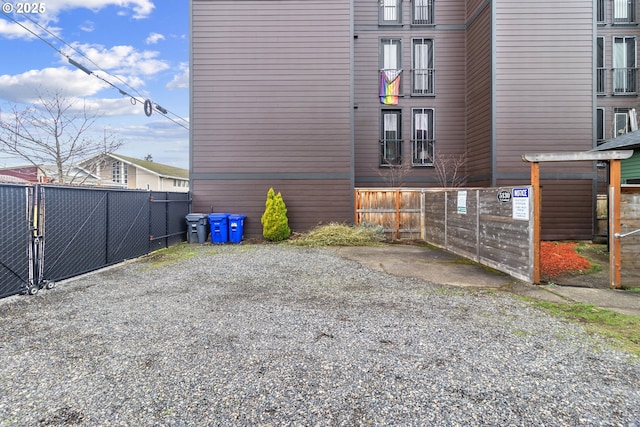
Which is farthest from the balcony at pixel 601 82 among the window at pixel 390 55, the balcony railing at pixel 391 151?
the balcony railing at pixel 391 151

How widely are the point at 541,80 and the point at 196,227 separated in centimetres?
1205

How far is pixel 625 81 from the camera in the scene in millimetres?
12430

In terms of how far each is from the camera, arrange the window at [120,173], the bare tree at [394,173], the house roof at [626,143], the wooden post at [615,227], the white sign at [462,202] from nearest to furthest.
A: 1. the wooden post at [615,227]
2. the white sign at [462,202]
3. the house roof at [626,143]
4. the bare tree at [394,173]
5. the window at [120,173]

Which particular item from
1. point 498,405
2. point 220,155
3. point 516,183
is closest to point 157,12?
point 220,155

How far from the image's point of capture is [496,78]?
424 inches

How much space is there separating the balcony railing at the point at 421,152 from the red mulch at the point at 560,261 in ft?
16.8

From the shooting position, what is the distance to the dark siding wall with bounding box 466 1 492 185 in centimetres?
1102

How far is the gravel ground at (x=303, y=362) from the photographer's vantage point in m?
2.20

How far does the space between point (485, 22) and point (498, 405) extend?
1256 cm

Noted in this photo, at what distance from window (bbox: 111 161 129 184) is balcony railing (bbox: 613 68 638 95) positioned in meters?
30.2

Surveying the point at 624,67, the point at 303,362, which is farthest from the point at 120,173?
the point at 624,67

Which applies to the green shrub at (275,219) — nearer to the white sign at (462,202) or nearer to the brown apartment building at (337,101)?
the brown apartment building at (337,101)

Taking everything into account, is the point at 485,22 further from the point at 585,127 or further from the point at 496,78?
the point at 585,127

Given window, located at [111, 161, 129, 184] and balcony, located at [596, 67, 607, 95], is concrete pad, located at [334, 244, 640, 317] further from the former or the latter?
window, located at [111, 161, 129, 184]
